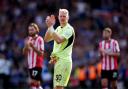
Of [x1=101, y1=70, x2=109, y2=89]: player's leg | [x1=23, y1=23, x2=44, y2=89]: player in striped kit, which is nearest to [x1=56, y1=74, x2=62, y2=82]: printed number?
[x1=23, y1=23, x2=44, y2=89]: player in striped kit

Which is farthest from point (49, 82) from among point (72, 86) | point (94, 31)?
point (94, 31)

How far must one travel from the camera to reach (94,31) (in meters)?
27.2

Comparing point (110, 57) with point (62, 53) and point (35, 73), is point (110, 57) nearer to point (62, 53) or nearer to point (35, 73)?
point (35, 73)

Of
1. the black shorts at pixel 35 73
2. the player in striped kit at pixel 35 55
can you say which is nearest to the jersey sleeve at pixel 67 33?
the player in striped kit at pixel 35 55

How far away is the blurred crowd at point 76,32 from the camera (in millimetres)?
24656

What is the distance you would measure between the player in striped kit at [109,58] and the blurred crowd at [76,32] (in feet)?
13.5

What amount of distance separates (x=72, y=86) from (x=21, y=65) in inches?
98.1

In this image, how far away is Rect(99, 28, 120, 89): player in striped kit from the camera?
19.5 meters

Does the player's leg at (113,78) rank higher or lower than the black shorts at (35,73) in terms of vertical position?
lower

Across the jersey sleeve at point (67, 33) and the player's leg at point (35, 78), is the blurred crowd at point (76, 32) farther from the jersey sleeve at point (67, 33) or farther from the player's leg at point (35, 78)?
the jersey sleeve at point (67, 33)

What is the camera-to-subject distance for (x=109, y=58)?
19.6 meters

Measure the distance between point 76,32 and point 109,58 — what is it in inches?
310

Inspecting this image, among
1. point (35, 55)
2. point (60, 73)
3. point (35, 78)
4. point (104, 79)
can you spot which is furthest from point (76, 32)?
point (60, 73)

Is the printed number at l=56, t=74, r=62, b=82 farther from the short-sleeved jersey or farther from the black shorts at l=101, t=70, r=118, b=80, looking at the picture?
the black shorts at l=101, t=70, r=118, b=80
